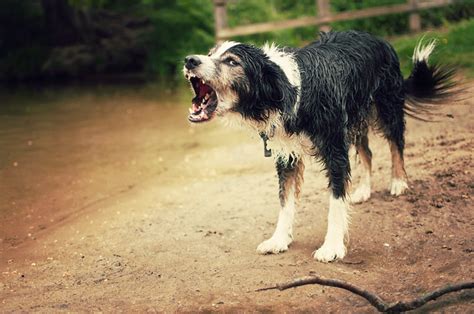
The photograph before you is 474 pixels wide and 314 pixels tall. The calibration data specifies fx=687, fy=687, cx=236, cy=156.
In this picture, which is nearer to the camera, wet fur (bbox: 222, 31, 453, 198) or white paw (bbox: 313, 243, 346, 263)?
wet fur (bbox: 222, 31, 453, 198)

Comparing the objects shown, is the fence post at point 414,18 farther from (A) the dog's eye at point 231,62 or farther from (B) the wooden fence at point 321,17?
(A) the dog's eye at point 231,62

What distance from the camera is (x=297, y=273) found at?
194 inches

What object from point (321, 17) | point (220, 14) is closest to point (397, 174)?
point (321, 17)

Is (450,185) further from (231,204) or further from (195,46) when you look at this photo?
(195,46)

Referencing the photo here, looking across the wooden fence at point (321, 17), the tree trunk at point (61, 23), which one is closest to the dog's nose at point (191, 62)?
the wooden fence at point (321, 17)

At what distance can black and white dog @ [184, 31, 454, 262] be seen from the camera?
4.88 m

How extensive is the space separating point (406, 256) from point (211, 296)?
1510mm

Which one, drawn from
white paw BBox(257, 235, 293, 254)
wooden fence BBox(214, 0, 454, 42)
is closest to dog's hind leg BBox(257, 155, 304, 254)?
white paw BBox(257, 235, 293, 254)

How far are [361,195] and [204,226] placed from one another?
1529 millimetres

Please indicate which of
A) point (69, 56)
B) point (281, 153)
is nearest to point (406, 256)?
point (281, 153)

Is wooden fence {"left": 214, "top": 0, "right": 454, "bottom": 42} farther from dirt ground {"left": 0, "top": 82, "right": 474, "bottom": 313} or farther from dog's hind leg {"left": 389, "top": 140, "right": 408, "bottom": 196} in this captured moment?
dog's hind leg {"left": 389, "top": 140, "right": 408, "bottom": 196}

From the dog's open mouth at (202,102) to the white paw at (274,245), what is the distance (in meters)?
1.21

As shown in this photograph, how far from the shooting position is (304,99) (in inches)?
203

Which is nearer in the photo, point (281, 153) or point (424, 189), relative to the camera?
point (281, 153)
